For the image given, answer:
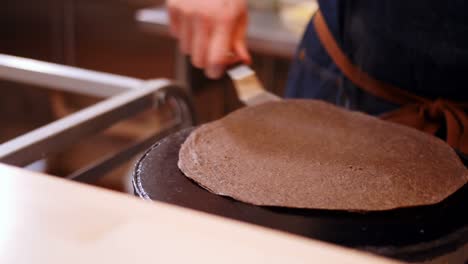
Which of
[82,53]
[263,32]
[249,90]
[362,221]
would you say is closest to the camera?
[362,221]

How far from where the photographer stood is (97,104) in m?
0.73

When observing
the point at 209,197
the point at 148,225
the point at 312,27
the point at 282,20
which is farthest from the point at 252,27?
the point at 148,225

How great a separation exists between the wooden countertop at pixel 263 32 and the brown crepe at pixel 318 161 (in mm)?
916

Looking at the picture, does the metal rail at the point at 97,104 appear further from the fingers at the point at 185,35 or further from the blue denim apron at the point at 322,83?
the blue denim apron at the point at 322,83

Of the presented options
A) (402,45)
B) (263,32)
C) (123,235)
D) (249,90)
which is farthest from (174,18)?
(263,32)

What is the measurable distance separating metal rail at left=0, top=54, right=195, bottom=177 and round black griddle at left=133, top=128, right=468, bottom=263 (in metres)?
0.20

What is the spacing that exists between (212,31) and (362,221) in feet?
1.26

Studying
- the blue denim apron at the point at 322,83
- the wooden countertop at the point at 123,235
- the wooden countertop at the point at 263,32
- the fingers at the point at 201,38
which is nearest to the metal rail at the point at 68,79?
the fingers at the point at 201,38

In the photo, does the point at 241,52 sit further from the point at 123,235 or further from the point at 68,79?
the point at 123,235

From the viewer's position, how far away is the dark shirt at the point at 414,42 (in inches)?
28.1

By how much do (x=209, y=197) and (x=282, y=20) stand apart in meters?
1.37

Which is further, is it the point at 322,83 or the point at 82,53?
the point at 82,53

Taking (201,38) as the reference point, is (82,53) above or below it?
below

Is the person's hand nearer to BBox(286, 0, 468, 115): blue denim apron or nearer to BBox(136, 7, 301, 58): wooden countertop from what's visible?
BBox(286, 0, 468, 115): blue denim apron
